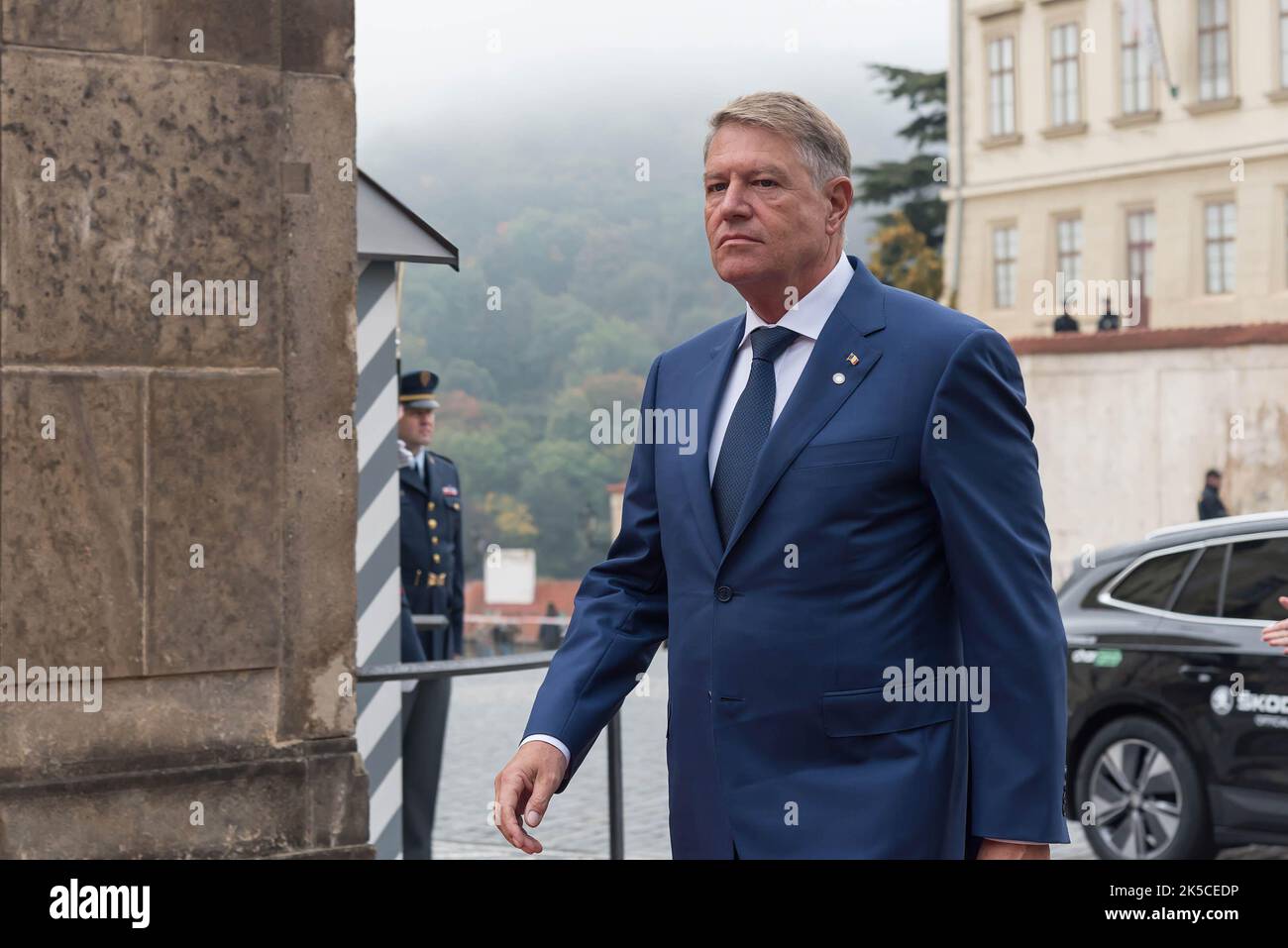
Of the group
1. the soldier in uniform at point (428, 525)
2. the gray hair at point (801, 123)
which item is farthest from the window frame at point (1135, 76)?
the gray hair at point (801, 123)

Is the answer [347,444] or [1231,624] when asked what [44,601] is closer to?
[347,444]

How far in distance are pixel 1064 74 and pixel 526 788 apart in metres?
40.5

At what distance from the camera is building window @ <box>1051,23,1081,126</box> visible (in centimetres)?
4175

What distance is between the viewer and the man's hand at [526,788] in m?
3.38

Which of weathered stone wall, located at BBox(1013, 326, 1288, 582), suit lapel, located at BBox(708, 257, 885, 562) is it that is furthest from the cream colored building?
suit lapel, located at BBox(708, 257, 885, 562)

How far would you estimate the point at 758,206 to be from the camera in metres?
3.40

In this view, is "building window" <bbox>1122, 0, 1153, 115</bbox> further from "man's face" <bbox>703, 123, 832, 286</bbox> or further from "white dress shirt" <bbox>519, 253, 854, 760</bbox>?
"man's face" <bbox>703, 123, 832, 286</bbox>

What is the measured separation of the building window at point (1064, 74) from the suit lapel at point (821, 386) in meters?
39.5

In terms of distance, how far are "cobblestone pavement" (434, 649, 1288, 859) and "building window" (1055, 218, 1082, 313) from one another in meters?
24.5

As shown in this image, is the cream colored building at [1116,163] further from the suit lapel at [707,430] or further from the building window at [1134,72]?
the suit lapel at [707,430]

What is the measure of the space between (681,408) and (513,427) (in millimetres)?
69953

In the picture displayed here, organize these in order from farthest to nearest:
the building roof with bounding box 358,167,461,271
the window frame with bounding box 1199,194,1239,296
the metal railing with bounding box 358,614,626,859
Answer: the window frame with bounding box 1199,194,1239,296 → the building roof with bounding box 358,167,461,271 → the metal railing with bounding box 358,614,626,859

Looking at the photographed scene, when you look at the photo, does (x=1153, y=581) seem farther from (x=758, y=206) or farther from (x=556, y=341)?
(x=556, y=341)
